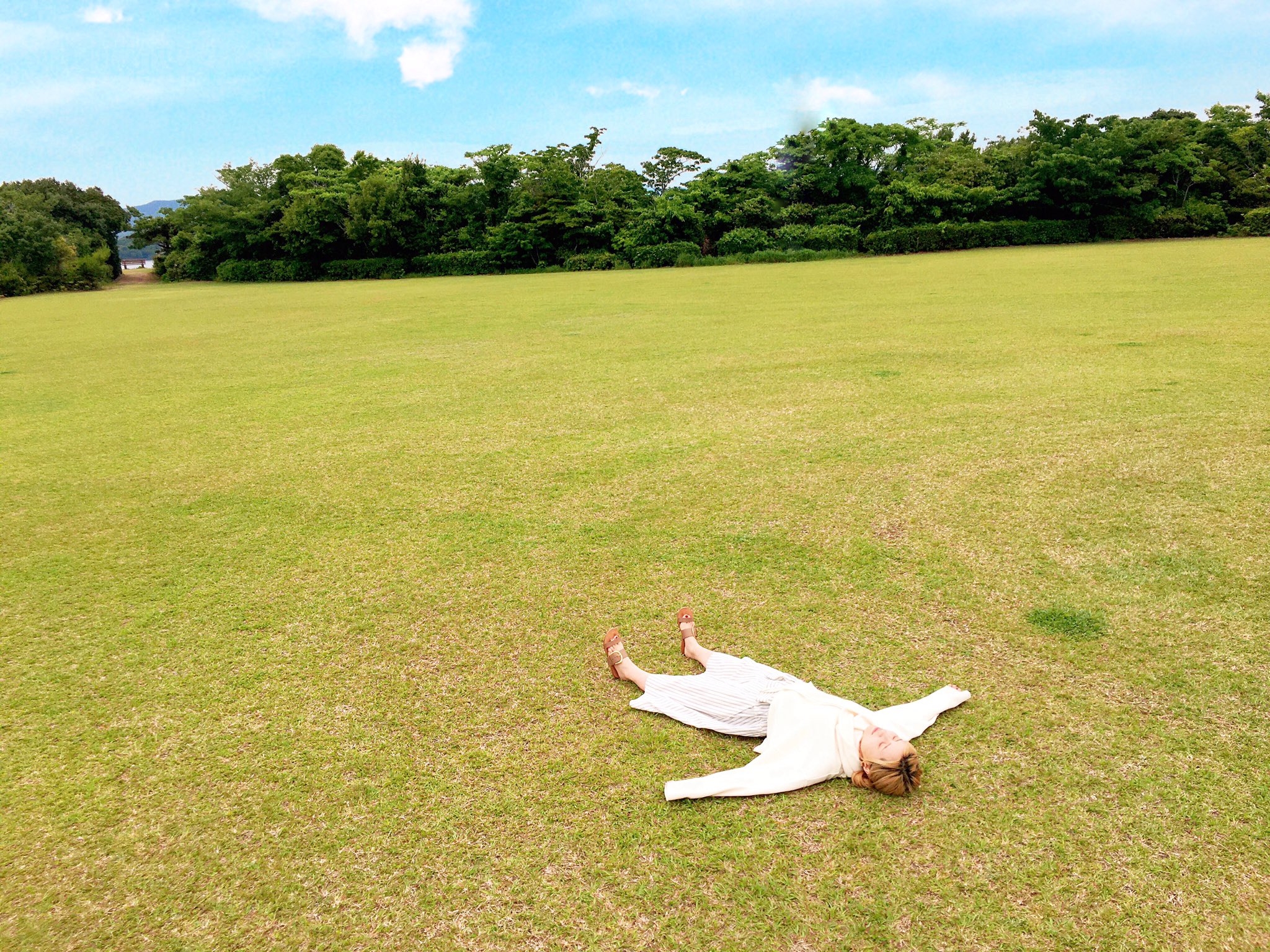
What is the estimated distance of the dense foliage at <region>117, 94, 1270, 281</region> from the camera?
100 feet

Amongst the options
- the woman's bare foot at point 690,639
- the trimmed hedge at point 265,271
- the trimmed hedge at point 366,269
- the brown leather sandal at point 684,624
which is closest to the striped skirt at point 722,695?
the woman's bare foot at point 690,639

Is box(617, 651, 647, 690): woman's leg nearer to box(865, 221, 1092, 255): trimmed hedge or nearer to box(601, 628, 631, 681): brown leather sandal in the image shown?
box(601, 628, 631, 681): brown leather sandal

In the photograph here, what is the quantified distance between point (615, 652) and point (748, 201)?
33626mm

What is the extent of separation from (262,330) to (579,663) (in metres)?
14.8

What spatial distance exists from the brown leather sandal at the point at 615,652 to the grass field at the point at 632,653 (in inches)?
2.7

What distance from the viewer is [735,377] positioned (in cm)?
880

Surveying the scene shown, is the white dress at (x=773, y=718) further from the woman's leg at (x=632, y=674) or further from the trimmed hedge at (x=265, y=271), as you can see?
the trimmed hedge at (x=265, y=271)

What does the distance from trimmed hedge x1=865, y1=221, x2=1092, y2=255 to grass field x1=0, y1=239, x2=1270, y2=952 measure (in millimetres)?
24829

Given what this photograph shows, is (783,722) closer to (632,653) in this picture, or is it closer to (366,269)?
(632,653)

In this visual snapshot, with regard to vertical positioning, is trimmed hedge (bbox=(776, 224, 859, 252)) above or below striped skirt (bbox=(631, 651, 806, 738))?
above

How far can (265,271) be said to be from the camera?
3788cm

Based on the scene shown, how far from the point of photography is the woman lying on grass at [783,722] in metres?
2.56

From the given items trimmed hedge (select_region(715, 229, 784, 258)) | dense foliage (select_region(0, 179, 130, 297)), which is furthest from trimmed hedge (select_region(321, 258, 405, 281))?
trimmed hedge (select_region(715, 229, 784, 258))

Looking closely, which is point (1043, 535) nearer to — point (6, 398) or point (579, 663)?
point (579, 663)
